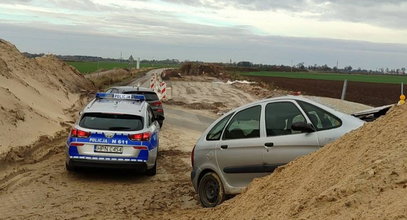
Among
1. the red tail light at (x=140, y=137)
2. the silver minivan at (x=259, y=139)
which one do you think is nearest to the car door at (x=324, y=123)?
the silver minivan at (x=259, y=139)

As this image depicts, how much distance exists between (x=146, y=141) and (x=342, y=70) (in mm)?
176379

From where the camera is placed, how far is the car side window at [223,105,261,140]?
7.50m

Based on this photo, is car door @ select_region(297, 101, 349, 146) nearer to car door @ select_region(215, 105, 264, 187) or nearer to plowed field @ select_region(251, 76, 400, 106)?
car door @ select_region(215, 105, 264, 187)

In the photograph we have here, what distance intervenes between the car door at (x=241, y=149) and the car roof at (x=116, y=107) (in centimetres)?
373

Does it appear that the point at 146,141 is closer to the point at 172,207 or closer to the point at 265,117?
the point at 172,207

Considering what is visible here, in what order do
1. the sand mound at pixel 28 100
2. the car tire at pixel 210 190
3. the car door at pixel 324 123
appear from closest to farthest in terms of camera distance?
the car door at pixel 324 123 < the car tire at pixel 210 190 < the sand mound at pixel 28 100

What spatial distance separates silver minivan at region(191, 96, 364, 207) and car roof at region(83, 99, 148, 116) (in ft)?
10.6

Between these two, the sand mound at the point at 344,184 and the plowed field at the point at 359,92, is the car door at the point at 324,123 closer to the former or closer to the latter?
the sand mound at the point at 344,184

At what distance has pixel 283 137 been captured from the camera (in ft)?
23.1

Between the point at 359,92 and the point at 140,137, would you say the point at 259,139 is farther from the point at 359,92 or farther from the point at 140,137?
the point at 359,92

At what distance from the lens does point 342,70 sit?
7077 inches

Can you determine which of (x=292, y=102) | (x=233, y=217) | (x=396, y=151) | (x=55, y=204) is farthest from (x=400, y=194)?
(x=55, y=204)

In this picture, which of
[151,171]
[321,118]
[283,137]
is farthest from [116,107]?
[321,118]

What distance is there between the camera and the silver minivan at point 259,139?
688cm
